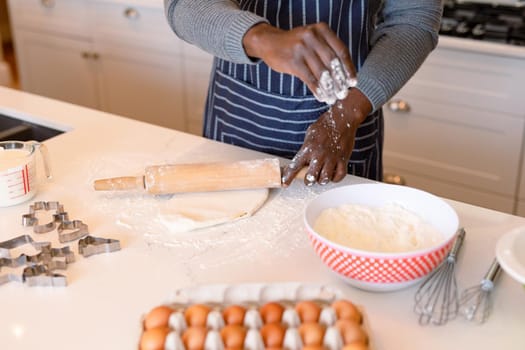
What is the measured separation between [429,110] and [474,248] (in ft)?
3.90

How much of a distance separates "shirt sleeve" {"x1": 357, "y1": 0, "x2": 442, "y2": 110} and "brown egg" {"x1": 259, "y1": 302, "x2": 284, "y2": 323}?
533 mm

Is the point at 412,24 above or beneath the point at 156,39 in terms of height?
above

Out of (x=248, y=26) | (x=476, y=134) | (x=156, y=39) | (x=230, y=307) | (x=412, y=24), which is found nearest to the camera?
(x=230, y=307)

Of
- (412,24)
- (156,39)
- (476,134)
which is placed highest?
(412,24)

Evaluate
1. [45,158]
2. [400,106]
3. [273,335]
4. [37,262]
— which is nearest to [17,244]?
[37,262]

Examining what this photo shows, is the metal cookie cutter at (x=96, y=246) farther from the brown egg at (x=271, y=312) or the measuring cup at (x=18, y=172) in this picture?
the brown egg at (x=271, y=312)

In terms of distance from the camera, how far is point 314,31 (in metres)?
0.92

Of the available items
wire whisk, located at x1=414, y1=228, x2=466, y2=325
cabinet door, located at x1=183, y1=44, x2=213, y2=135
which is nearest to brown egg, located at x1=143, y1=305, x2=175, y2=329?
wire whisk, located at x1=414, y1=228, x2=466, y2=325

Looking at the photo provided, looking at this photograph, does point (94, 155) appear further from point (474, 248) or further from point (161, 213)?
point (474, 248)

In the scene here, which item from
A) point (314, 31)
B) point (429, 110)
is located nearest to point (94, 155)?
point (314, 31)

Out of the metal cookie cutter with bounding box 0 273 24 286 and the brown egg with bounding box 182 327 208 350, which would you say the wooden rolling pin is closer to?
the metal cookie cutter with bounding box 0 273 24 286

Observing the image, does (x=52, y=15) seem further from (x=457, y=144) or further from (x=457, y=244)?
(x=457, y=244)

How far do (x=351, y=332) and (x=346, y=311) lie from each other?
0.13ft

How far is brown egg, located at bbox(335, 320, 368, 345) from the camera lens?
0.72 m
